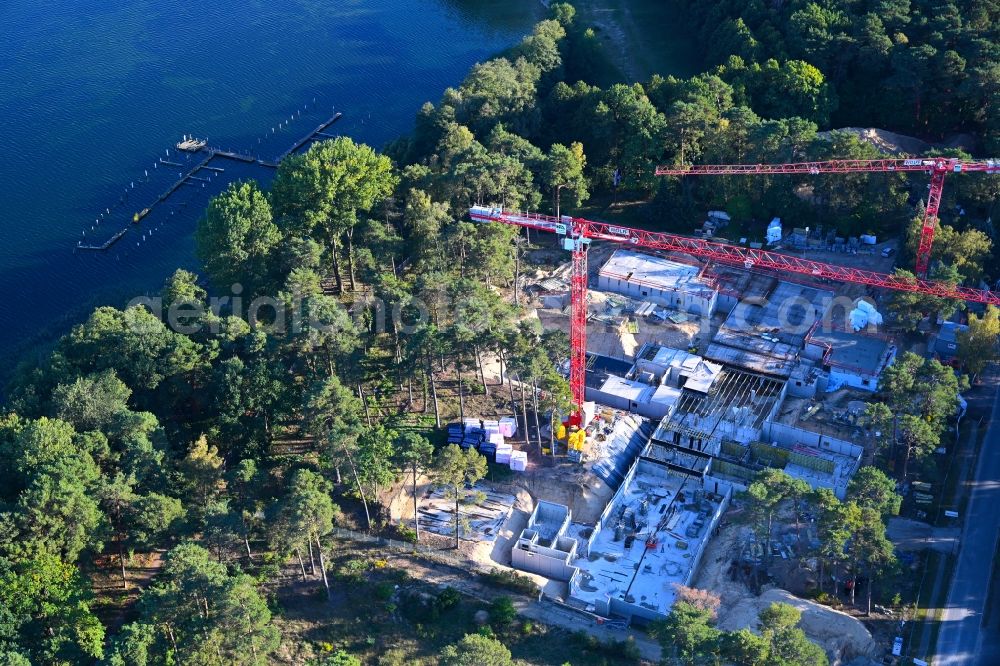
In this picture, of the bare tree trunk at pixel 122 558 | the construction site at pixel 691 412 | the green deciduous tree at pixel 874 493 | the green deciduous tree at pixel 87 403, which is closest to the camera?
the green deciduous tree at pixel 874 493

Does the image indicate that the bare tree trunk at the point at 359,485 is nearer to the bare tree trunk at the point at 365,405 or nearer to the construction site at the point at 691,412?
the construction site at the point at 691,412

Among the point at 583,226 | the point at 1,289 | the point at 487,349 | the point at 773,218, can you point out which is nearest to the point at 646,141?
the point at 773,218

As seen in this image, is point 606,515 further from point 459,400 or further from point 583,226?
point 583,226

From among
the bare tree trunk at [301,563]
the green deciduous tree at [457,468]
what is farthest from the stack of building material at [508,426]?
the bare tree trunk at [301,563]

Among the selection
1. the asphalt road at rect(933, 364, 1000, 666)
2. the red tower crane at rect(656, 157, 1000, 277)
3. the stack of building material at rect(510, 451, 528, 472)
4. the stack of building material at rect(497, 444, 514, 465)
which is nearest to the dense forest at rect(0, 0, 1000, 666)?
the red tower crane at rect(656, 157, 1000, 277)

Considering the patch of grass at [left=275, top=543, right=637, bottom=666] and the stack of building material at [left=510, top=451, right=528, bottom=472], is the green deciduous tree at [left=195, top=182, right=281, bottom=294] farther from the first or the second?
the patch of grass at [left=275, top=543, right=637, bottom=666]

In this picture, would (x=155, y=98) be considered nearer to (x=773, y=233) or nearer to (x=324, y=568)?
(x=773, y=233)

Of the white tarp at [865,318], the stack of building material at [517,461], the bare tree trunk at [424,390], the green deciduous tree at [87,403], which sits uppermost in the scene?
the green deciduous tree at [87,403]
